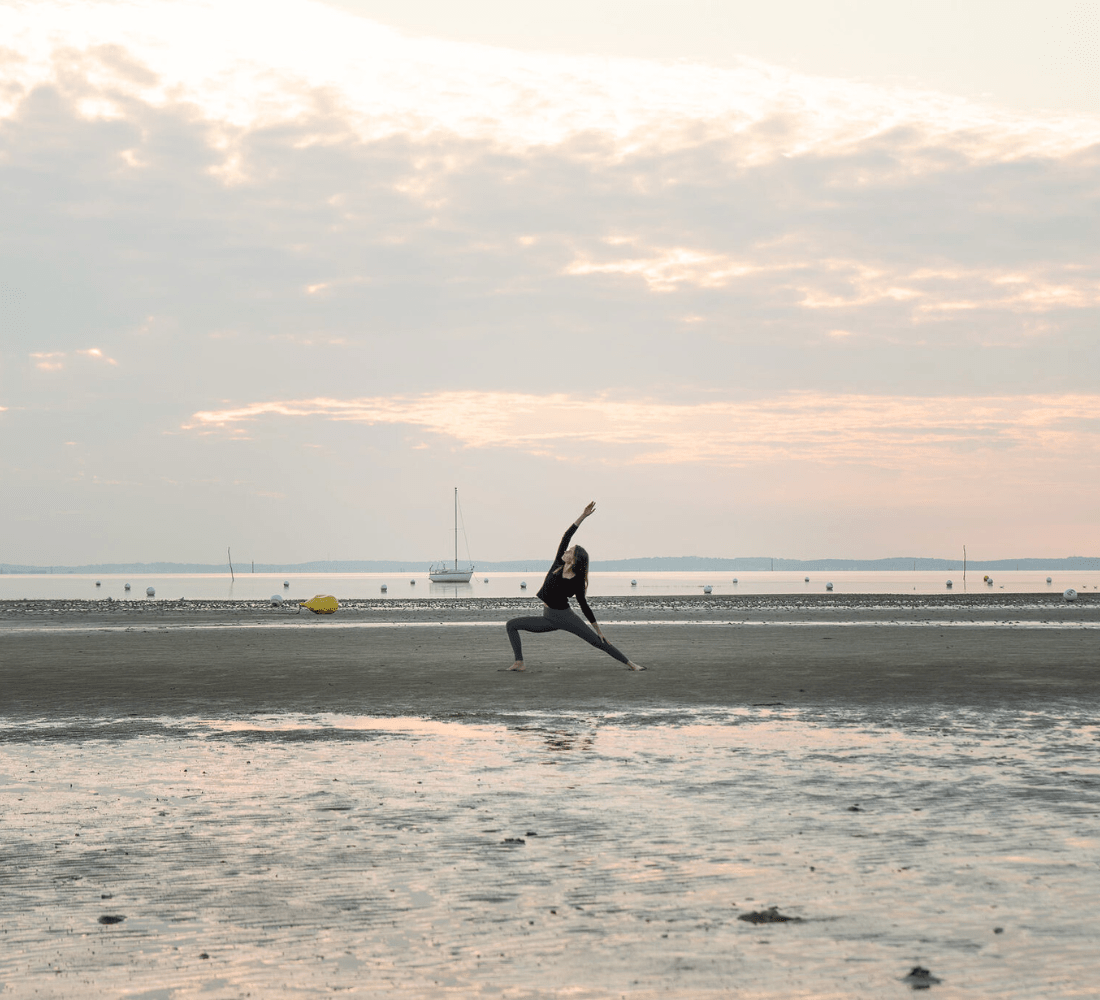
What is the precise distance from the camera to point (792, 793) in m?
9.62

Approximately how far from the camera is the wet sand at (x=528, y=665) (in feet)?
57.1

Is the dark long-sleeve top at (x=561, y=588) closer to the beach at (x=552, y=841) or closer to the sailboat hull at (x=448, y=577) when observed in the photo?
the beach at (x=552, y=841)

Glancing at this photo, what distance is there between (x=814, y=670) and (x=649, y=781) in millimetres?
13225

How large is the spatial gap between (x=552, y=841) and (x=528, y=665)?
16.0 meters

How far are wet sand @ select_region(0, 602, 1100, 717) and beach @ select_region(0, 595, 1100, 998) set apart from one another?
0.82 ft

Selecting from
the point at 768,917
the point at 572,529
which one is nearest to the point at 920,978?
the point at 768,917

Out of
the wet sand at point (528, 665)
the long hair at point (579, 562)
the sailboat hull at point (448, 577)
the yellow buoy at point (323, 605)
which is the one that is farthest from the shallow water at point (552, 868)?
the sailboat hull at point (448, 577)

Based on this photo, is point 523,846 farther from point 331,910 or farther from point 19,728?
point 19,728

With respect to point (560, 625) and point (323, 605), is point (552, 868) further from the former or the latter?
point (323, 605)

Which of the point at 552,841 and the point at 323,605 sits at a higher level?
the point at 552,841

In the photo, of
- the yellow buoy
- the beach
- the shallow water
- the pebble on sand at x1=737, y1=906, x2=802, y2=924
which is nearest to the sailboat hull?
the yellow buoy

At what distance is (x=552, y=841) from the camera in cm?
788

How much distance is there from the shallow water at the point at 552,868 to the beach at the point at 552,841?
1.1 inches

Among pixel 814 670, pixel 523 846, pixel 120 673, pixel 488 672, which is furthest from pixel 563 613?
pixel 523 846
